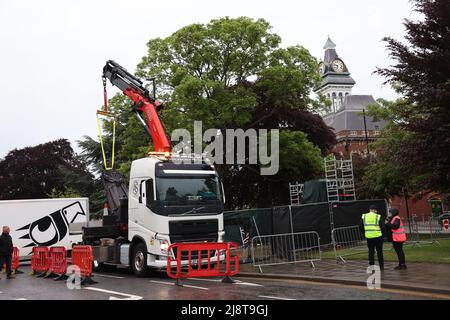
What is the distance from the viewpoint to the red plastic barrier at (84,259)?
12.8 m

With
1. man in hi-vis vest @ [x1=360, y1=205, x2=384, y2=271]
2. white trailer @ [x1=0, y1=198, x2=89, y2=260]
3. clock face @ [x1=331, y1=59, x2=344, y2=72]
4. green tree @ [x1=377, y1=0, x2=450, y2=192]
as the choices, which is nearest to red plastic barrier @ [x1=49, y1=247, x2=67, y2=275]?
white trailer @ [x1=0, y1=198, x2=89, y2=260]

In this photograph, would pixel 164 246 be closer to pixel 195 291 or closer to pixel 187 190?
pixel 187 190

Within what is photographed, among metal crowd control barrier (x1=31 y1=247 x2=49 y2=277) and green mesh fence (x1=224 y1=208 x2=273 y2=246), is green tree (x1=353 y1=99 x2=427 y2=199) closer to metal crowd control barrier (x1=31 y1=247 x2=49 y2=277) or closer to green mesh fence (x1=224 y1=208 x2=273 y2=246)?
green mesh fence (x1=224 y1=208 x2=273 y2=246)

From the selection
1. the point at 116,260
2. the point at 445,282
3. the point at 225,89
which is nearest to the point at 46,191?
the point at 225,89

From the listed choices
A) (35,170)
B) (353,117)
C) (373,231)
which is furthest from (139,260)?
(353,117)

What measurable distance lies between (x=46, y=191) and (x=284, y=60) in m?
33.1

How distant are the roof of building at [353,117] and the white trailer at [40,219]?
189 feet

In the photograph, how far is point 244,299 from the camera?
9109 mm

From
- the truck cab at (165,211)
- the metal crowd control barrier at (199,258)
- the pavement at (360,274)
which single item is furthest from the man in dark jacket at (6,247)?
the pavement at (360,274)

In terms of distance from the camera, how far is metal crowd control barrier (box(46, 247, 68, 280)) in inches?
568

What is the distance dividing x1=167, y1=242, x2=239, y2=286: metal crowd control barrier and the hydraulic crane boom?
153 inches

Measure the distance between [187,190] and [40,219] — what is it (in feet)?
40.9

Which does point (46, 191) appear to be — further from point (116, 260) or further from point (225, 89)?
point (116, 260)

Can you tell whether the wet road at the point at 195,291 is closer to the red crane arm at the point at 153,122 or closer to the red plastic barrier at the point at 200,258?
the red plastic barrier at the point at 200,258
